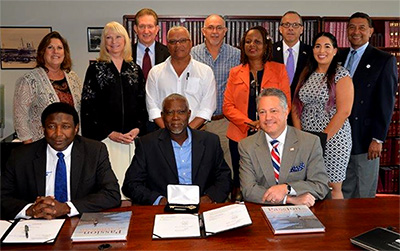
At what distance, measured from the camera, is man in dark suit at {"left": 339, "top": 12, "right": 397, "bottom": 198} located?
3701 mm

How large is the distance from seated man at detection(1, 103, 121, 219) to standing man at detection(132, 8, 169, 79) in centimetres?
152

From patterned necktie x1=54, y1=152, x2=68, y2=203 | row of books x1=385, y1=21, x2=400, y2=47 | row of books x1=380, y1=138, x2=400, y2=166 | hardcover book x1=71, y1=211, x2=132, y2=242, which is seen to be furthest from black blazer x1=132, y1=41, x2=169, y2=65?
row of books x1=380, y1=138, x2=400, y2=166

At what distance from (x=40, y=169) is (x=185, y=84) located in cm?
154

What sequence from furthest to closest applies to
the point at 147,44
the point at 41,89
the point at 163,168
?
the point at 147,44 → the point at 41,89 → the point at 163,168

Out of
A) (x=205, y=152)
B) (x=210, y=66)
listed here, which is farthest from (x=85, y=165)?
(x=210, y=66)

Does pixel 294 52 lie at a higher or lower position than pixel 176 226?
higher

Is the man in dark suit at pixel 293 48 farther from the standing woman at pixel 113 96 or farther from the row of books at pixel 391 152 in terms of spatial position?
the row of books at pixel 391 152

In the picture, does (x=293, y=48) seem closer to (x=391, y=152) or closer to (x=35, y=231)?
(x=391, y=152)

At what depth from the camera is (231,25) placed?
4949mm

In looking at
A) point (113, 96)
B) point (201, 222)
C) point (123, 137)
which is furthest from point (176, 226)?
point (113, 96)

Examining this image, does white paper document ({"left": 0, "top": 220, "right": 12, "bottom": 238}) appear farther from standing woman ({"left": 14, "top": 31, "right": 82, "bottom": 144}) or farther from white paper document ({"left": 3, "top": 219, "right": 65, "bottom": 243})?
standing woman ({"left": 14, "top": 31, "right": 82, "bottom": 144})

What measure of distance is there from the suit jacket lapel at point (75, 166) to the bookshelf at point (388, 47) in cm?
345

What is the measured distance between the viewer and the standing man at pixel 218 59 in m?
3.99

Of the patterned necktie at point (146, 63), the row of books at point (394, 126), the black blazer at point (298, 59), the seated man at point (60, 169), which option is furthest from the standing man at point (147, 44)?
the row of books at point (394, 126)
